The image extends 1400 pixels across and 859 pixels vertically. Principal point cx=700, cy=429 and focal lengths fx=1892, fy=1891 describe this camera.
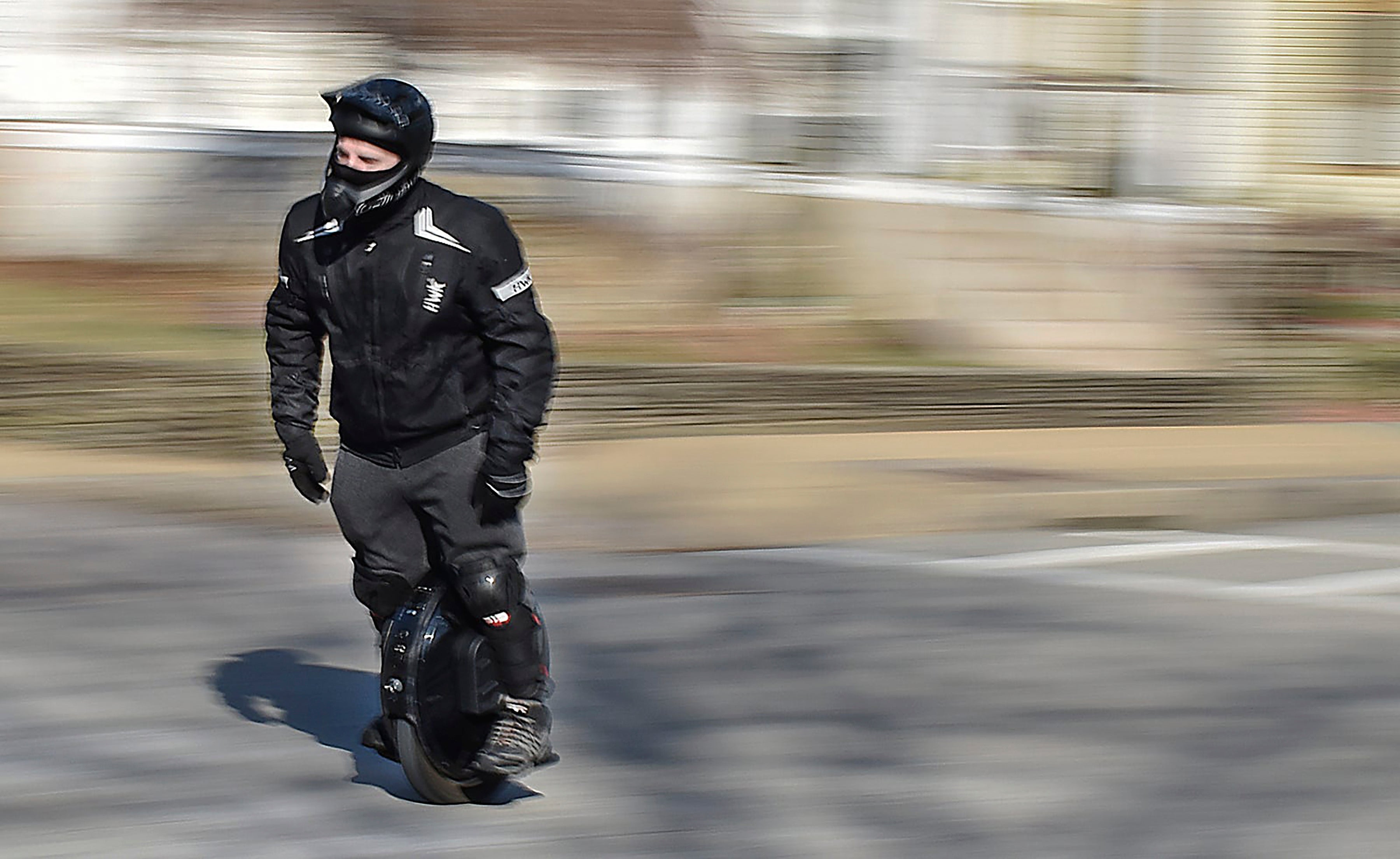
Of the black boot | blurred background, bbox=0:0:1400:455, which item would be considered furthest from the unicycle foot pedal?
blurred background, bbox=0:0:1400:455

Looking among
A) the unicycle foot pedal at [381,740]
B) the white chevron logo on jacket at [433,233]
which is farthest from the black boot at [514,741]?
the white chevron logo on jacket at [433,233]

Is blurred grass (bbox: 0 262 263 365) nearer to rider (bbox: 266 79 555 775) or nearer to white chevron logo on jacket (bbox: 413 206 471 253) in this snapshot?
rider (bbox: 266 79 555 775)

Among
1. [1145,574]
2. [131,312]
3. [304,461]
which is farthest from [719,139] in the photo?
[304,461]

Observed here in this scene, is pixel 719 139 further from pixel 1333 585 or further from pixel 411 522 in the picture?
pixel 411 522

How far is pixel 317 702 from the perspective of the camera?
625 cm

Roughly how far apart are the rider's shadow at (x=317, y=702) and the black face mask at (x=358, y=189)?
169cm

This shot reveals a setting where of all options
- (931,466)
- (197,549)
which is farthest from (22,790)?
(931,466)

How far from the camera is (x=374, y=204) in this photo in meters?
4.67

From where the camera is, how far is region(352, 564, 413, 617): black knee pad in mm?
5043

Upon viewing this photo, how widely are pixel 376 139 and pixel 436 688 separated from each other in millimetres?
1443

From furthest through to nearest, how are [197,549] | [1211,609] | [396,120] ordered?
[197,549] → [1211,609] → [396,120]

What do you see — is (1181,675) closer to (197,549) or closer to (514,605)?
(514,605)

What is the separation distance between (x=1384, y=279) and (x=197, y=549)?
33.0ft

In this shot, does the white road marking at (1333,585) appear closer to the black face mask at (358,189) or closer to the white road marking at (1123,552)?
the white road marking at (1123,552)
